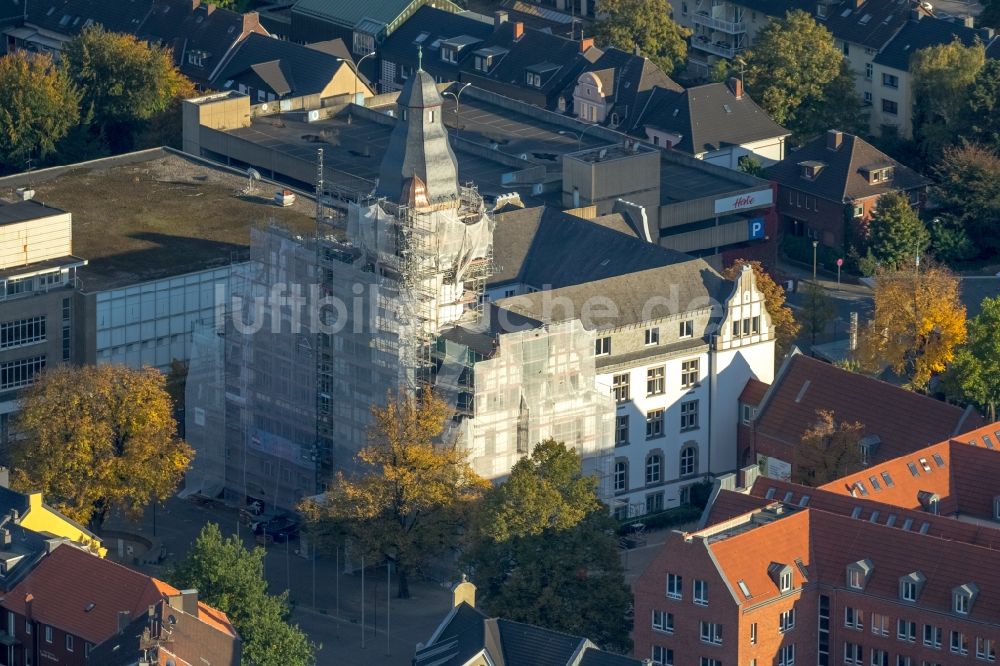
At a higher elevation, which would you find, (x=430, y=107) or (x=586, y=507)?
(x=430, y=107)

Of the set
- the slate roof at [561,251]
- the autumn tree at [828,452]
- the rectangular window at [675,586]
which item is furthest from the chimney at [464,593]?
the slate roof at [561,251]

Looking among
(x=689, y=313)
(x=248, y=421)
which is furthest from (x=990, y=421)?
(x=248, y=421)

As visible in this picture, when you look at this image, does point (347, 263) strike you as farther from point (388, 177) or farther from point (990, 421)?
point (990, 421)

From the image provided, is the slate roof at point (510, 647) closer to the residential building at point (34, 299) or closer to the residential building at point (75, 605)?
the residential building at point (75, 605)

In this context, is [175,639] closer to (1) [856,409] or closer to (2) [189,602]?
(2) [189,602]

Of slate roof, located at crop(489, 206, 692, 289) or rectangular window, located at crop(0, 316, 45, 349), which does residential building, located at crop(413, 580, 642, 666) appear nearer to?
slate roof, located at crop(489, 206, 692, 289)

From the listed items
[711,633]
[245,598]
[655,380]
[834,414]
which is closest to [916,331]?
[834,414]

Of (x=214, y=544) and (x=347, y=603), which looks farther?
(x=347, y=603)

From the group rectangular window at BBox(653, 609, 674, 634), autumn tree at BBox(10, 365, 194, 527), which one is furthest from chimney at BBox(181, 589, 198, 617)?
autumn tree at BBox(10, 365, 194, 527)

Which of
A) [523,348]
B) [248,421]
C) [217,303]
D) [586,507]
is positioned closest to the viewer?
[586,507]
